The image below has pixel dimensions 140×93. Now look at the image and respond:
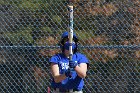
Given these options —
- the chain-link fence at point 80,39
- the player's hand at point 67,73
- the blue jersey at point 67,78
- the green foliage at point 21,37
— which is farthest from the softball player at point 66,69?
the green foliage at point 21,37

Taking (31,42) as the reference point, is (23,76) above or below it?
below

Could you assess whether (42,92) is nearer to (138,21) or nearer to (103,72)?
(103,72)

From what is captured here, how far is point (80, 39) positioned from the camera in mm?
6887

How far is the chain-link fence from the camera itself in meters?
6.81

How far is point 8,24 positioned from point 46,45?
36.1 inches

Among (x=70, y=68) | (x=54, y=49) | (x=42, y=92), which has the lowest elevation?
(x=42, y=92)

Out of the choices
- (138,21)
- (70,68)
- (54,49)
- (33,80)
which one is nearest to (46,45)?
(54,49)

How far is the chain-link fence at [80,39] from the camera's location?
6809 millimetres

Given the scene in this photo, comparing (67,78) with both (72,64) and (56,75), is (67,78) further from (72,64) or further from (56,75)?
(72,64)

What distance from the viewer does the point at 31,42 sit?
6.92 metres

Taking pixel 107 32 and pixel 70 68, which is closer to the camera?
pixel 70 68

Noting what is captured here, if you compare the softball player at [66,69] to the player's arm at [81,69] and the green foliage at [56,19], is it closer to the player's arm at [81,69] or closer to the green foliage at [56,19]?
the player's arm at [81,69]

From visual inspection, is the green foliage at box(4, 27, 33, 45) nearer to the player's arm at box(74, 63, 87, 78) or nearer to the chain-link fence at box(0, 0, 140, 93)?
the chain-link fence at box(0, 0, 140, 93)

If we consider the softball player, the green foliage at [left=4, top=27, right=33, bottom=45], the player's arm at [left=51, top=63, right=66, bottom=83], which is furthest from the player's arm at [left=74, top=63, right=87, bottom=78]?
the green foliage at [left=4, top=27, right=33, bottom=45]
